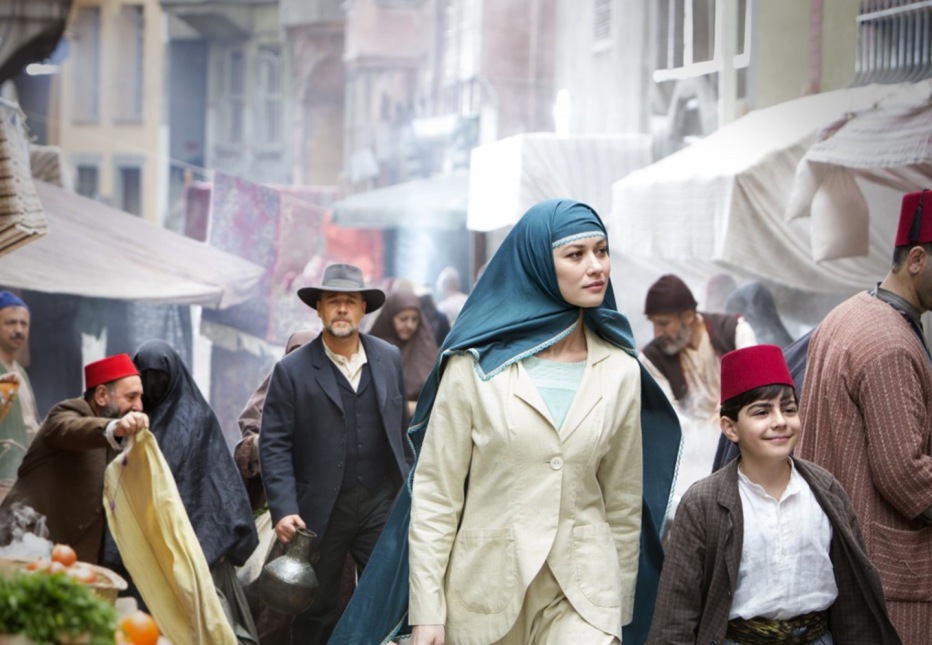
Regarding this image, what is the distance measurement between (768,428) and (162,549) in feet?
8.52

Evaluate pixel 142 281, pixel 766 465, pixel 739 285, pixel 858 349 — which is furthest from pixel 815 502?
pixel 142 281

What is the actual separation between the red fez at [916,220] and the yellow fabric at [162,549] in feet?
9.24

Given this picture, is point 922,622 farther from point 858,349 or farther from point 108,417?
point 108,417

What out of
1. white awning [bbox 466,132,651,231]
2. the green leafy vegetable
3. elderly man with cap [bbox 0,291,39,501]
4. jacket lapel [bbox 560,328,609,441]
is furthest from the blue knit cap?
the green leafy vegetable

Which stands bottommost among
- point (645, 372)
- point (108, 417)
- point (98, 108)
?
point (108, 417)

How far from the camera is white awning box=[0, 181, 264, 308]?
9.52 m

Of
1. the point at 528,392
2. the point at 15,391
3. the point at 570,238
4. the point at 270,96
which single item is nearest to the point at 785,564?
the point at 528,392

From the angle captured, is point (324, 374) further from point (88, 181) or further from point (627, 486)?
point (88, 181)

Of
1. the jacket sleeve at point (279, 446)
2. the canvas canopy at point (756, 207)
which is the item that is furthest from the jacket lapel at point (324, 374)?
the canvas canopy at point (756, 207)

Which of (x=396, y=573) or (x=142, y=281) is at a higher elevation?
(x=142, y=281)

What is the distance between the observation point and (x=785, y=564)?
4.02m

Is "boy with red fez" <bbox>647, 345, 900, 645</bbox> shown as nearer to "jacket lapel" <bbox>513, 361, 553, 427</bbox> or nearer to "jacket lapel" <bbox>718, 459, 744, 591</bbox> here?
"jacket lapel" <bbox>718, 459, 744, 591</bbox>

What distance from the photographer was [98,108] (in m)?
10.4

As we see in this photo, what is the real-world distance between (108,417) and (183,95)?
528 cm
